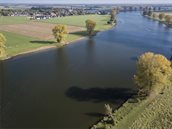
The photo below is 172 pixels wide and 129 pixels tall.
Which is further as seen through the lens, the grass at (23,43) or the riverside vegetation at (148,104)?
the grass at (23,43)

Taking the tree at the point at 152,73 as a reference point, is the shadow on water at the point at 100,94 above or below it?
below

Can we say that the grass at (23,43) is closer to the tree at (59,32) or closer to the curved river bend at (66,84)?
the tree at (59,32)

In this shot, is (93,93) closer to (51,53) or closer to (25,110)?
(25,110)

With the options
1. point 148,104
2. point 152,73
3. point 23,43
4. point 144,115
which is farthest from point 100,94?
point 23,43

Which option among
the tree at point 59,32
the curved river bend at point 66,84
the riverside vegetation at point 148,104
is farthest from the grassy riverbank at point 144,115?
the tree at point 59,32

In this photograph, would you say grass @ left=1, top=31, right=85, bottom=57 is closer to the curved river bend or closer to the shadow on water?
the curved river bend

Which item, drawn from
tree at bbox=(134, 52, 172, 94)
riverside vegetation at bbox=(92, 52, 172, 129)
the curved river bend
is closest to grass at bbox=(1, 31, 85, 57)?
the curved river bend

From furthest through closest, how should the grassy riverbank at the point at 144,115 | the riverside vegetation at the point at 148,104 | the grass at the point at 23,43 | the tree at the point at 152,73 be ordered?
the grass at the point at 23,43 < the tree at the point at 152,73 < the riverside vegetation at the point at 148,104 < the grassy riverbank at the point at 144,115

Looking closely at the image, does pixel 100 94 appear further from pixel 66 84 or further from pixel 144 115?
pixel 144 115

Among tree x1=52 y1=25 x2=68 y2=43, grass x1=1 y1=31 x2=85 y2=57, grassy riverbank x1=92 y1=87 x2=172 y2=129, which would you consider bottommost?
grassy riverbank x1=92 y1=87 x2=172 y2=129
